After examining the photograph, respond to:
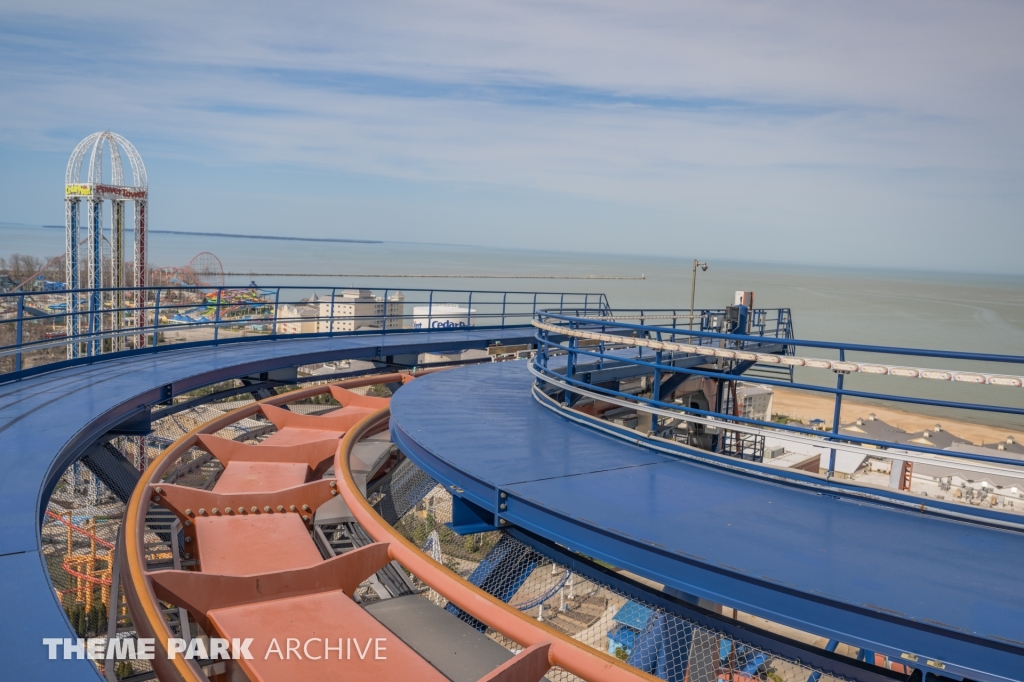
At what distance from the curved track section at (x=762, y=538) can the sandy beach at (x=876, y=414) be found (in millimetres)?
41755

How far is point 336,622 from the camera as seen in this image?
15.2 feet

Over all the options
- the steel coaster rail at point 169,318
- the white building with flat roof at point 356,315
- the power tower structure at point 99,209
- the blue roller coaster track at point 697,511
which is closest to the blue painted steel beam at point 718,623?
the blue roller coaster track at point 697,511

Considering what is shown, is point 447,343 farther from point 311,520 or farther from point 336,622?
point 336,622

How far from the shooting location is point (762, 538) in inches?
184

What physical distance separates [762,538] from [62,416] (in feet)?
23.0

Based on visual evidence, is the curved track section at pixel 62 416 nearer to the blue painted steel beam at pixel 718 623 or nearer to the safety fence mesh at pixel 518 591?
the safety fence mesh at pixel 518 591

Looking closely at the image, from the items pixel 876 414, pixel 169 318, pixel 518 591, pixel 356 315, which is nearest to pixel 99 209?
pixel 169 318

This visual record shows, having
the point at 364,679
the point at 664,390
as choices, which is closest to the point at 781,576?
the point at 364,679

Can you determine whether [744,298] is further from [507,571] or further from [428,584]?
[428,584]

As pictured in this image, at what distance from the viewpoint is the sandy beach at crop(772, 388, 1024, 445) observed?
49.7m

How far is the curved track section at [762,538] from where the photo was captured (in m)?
3.66

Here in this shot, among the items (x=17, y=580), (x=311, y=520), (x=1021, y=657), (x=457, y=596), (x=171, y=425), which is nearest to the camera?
(x=1021, y=657)

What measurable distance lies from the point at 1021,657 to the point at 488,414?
5549 millimetres

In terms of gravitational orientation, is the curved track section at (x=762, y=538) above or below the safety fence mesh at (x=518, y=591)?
above
